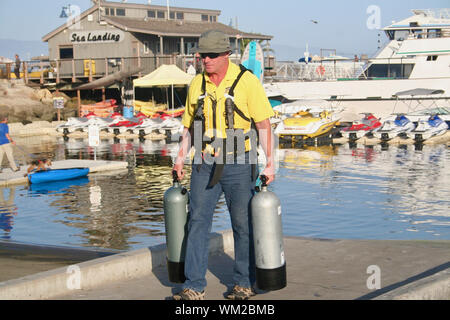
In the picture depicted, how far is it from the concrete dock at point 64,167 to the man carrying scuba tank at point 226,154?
46.5 feet

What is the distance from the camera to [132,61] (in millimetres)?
50156

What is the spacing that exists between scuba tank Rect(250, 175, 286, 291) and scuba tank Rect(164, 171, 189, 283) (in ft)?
2.22

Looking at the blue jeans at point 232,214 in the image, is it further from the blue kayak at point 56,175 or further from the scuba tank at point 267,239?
the blue kayak at point 56,175

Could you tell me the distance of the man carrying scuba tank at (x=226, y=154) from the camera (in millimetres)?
5574

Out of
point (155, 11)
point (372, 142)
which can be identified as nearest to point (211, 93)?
point (372, 142)

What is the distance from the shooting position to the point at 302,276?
6.23 metres

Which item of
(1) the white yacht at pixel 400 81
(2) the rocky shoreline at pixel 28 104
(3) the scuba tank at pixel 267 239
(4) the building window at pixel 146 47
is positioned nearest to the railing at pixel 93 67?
(2) the rocky shoreline at pixel 28 104

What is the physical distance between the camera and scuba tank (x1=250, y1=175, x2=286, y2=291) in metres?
5.41

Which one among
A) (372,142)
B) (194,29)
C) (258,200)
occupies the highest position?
(194,29)

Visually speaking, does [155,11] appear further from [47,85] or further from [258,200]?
[258,200]

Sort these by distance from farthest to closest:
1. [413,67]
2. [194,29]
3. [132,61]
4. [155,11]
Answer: [155,11] → [194,29] → [132,61] → [413,67]

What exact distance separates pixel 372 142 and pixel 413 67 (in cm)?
1346

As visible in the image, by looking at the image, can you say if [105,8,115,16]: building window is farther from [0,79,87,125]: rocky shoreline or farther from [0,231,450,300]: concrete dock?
[0,231,450,300]: concrete dock
